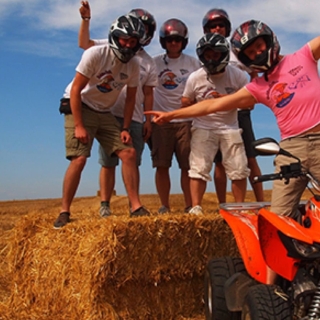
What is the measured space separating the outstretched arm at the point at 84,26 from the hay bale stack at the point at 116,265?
2033mm

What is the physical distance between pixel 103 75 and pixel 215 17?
1.89 meters

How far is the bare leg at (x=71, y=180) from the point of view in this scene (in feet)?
16.8

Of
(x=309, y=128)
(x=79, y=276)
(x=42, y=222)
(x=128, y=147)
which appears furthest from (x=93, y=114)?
(x=309, y=128)

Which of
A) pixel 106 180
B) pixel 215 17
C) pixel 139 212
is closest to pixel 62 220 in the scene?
pixel 139 212

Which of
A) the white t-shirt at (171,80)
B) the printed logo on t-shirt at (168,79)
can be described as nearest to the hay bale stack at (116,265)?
the white t-shirt at (171,80)

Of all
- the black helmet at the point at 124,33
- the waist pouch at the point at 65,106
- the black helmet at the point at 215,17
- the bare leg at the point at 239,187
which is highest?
the black helmet at the point at 215,17

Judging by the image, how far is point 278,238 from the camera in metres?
3.31

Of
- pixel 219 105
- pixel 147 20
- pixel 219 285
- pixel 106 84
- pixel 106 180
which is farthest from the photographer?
pixel 147 20

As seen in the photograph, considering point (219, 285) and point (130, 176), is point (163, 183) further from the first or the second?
point (219, 285)

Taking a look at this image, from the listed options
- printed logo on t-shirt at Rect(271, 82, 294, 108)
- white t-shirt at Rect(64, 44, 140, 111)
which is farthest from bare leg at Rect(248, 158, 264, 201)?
printed logo on t-shirt at Rect(271, 82, 294, 108)

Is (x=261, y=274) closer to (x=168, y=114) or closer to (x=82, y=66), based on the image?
(x=168, y=114)

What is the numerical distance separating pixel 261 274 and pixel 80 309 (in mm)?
1744

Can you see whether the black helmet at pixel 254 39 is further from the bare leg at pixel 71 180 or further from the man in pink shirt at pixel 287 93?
the bare leg at pixel 71 180

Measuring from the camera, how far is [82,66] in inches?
205
